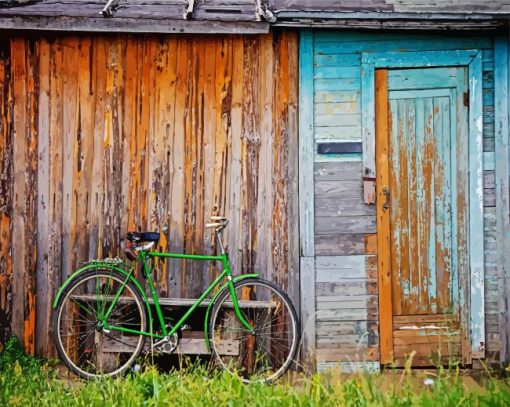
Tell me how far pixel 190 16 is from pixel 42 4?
4.75 ft

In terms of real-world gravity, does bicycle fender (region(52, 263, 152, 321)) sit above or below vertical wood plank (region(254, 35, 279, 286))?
below

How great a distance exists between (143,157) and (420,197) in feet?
8.89

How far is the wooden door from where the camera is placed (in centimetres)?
851

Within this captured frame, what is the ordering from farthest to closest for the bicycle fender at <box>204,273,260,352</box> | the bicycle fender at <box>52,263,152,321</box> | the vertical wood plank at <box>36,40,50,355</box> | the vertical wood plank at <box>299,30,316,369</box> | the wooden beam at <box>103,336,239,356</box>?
the vertical wood plank at <box>36,40,50,355</box> < the vertical wood plank at <box>299,30,316,369</box> < the wooden beam at <box>103,336,239,356</box> < the bicycle fender at <box>52,263,152,321</box> < the bicycle fender at <box>204,273,260,352</box>

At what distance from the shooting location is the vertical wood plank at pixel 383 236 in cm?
849

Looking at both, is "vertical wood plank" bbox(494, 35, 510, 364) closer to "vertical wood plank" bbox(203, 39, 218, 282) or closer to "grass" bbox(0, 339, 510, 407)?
"grass" bbox(0, 339, 510, 407)

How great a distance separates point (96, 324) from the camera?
8070mm

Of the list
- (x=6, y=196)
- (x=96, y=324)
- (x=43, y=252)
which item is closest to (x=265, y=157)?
(x=96, y=324)

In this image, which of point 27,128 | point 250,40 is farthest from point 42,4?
point 250,40

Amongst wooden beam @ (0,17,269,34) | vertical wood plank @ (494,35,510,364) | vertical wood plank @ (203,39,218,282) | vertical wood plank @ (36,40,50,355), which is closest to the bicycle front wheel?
vertical wood plank @ (203,39,218,282)

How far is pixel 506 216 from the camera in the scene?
8.47 metres

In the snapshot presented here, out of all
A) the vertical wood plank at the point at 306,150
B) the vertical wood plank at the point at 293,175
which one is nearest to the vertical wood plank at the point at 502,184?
the vertical wood plank at the point at 306,150

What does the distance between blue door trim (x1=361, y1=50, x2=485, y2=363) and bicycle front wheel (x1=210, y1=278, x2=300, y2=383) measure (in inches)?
60.6

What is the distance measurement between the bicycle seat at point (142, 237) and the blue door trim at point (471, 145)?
2102 mm
